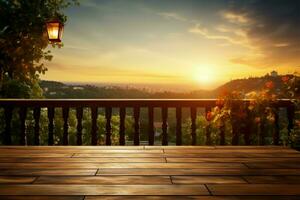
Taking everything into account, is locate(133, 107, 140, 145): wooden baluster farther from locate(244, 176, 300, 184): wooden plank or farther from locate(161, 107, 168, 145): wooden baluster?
locate(244, 176, 300, 184): wooden plank

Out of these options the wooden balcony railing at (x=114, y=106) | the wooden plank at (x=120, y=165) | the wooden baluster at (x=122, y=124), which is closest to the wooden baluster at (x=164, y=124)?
the wooden balcony railing at (x=114, y=106)

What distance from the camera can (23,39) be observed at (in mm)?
11531

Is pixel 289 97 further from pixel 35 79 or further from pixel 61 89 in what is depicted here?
pixel 61 89

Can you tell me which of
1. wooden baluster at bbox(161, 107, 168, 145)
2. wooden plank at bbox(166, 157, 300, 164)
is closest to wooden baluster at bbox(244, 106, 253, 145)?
wooden baluster at bbox(161, 107, 168, 145)

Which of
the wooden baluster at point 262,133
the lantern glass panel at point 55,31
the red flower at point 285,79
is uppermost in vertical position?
the lantern glass panel at point 55,31

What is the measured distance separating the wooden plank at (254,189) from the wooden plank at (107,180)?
310mm

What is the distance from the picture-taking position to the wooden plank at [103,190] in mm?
1990

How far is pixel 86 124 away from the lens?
26.3 m

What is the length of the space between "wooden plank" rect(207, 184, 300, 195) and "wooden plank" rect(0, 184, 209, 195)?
8 centimetres

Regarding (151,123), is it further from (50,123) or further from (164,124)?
(50,123)

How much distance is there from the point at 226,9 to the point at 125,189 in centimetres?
750

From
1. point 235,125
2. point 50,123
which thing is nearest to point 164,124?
point 235,125

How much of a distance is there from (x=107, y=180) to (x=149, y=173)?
308 mm

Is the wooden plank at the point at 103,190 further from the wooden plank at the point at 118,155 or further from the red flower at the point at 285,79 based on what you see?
the red flower at the point at 285,79
